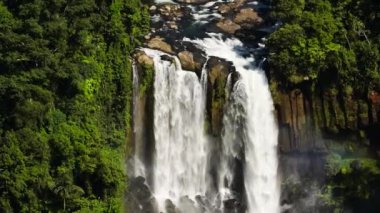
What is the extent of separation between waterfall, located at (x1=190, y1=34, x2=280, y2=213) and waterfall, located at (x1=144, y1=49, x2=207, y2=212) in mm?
1055

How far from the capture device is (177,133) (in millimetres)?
34656

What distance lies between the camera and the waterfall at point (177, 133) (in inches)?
1355

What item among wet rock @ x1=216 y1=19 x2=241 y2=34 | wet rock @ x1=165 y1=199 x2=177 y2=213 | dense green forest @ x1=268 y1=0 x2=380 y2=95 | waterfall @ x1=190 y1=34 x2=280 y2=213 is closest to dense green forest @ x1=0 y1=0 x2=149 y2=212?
wet rock @ x1=165 y1=199 x2=177 y2=213

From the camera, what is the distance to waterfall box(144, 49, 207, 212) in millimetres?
34406

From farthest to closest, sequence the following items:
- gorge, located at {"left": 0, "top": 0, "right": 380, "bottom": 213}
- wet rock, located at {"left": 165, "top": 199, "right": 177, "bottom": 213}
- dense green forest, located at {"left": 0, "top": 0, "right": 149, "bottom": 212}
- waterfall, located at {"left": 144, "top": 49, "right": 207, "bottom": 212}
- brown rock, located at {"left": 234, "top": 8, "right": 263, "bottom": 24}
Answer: brown rock, located at {"left": 234, "top": 8, "right": 263, "bottom": 24}
waterfall, located at {"left": 144, "top": 49, "right": 207, "bottom": 212}
wet rock, located at {"left": 165, "top": 199, "right": 177, "bottom": 213}
gorge, located at {"left": 0, "top": 0, "right": 380, "bottom": 213}
dense green forest, located at {"left": 0, "top": 0, "right": 149, "bottom": 212}

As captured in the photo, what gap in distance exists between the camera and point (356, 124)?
3481 cm

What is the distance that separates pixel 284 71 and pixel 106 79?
694 cm

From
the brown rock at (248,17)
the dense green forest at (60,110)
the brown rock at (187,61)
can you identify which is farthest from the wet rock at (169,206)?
the brown rock at (248,17)

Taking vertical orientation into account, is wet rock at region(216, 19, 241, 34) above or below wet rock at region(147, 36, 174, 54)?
above

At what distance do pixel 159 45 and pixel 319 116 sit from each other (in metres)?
7.04

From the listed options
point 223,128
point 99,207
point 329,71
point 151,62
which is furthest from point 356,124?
point 99,207

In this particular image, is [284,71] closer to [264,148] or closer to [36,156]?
[264,148]

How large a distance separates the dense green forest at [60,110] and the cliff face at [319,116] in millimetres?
6237

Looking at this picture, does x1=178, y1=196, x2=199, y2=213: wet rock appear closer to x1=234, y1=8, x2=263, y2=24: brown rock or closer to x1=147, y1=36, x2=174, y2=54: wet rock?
x1=147, y1=36, x2=174, y2=54: wet rock
